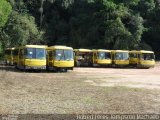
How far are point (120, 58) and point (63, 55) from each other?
1493 centimetres

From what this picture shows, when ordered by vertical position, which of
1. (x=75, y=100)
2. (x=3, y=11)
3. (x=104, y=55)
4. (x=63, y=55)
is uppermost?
(x=3, y=11)

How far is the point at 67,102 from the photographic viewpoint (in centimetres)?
1677

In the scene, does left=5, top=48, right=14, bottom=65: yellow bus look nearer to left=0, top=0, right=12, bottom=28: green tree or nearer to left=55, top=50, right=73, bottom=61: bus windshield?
left=0, top=0, right=12, bottom=28: green tree

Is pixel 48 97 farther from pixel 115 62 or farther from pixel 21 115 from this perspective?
pixel 115 62

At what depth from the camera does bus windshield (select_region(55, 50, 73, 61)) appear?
3681cm

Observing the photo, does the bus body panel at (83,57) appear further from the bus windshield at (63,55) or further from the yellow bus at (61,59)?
the bus windshield at (63,55)

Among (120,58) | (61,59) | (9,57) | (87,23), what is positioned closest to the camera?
(61,59)

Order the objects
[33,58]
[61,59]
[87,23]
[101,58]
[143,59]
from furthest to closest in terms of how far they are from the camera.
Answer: [87,23] < [101,58] < [143,59] < [61,59] < [33,58]

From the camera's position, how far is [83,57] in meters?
51.0

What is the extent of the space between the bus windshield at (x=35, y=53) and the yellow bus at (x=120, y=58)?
51.7ft

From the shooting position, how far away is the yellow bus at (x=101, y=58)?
4991cm

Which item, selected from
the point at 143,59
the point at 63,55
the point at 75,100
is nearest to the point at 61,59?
the point at 63,55

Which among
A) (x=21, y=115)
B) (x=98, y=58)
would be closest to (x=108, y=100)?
(x=21, y=115)

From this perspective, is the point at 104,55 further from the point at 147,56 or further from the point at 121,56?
the point at 147,56
